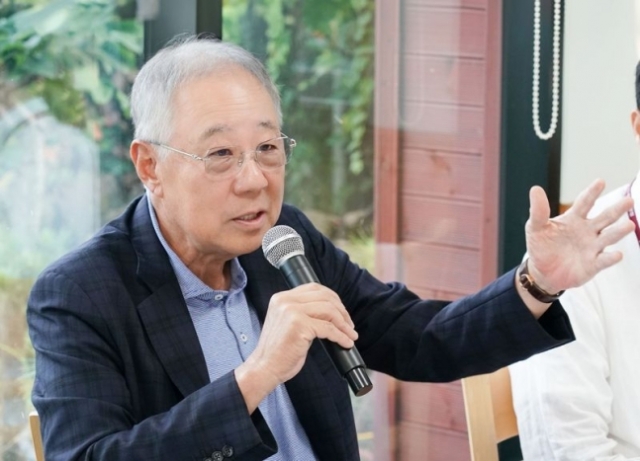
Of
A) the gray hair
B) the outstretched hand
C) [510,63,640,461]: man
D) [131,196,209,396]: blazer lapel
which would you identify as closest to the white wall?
[510,63,640,461]: man

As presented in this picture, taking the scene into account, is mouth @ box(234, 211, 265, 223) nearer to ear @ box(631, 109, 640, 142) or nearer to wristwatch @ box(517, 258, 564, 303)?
wristwatch @ box(517, 258, 564, 303)

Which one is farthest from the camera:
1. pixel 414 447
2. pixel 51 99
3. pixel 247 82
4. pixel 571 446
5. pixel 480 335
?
pixel 414 447

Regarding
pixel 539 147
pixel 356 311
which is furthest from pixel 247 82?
pixel 539 147

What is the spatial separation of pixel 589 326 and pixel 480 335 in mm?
342

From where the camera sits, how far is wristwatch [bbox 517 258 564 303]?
1.91 meters

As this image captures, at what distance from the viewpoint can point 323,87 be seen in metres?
2.98

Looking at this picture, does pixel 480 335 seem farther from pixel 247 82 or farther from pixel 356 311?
pixel 247 82

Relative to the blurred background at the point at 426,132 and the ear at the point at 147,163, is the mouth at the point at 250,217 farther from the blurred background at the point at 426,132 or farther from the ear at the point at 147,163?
the blurred background at the point at 426,132

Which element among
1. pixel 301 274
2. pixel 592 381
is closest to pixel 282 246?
pixel 301 274

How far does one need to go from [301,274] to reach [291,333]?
0.36ft

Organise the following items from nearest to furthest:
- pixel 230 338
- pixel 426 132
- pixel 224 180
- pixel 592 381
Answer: pixel 224 180
pixel 230 338
pixel 592 381
pixel 426 132

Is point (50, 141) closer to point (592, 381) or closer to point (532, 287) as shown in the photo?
point (532, 287)

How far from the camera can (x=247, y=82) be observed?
187cm

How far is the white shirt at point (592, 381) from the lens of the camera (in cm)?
216
